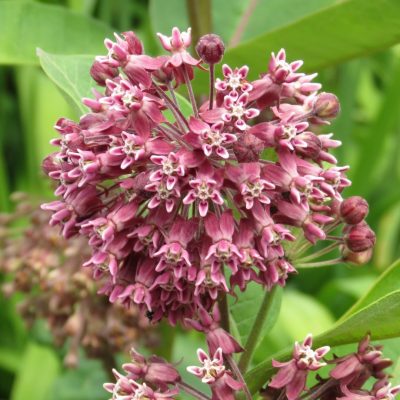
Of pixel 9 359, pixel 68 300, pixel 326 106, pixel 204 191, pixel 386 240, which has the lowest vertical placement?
pixel 9 359

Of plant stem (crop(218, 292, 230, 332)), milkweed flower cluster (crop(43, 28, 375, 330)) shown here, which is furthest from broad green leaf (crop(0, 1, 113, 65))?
plant stem (crop(218, 292, 230, 332))

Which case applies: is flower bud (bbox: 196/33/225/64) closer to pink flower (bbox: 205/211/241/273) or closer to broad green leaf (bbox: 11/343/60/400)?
pink flower (bbox: 205/211/241/273)

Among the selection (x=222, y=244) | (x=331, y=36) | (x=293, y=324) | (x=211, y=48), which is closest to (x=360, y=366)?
(x=222, y=244)

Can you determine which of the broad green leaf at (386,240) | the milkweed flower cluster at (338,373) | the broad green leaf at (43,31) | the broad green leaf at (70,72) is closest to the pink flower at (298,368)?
the milkweed flower cluster at (338,373)

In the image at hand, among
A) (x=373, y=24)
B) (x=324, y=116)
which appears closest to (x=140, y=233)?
Answer: (x=324, y=116)

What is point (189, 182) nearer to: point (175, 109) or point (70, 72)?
point (175, 109)

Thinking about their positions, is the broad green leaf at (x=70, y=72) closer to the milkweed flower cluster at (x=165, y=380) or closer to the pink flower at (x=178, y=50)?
the pink flower at (x=178, y=50)
